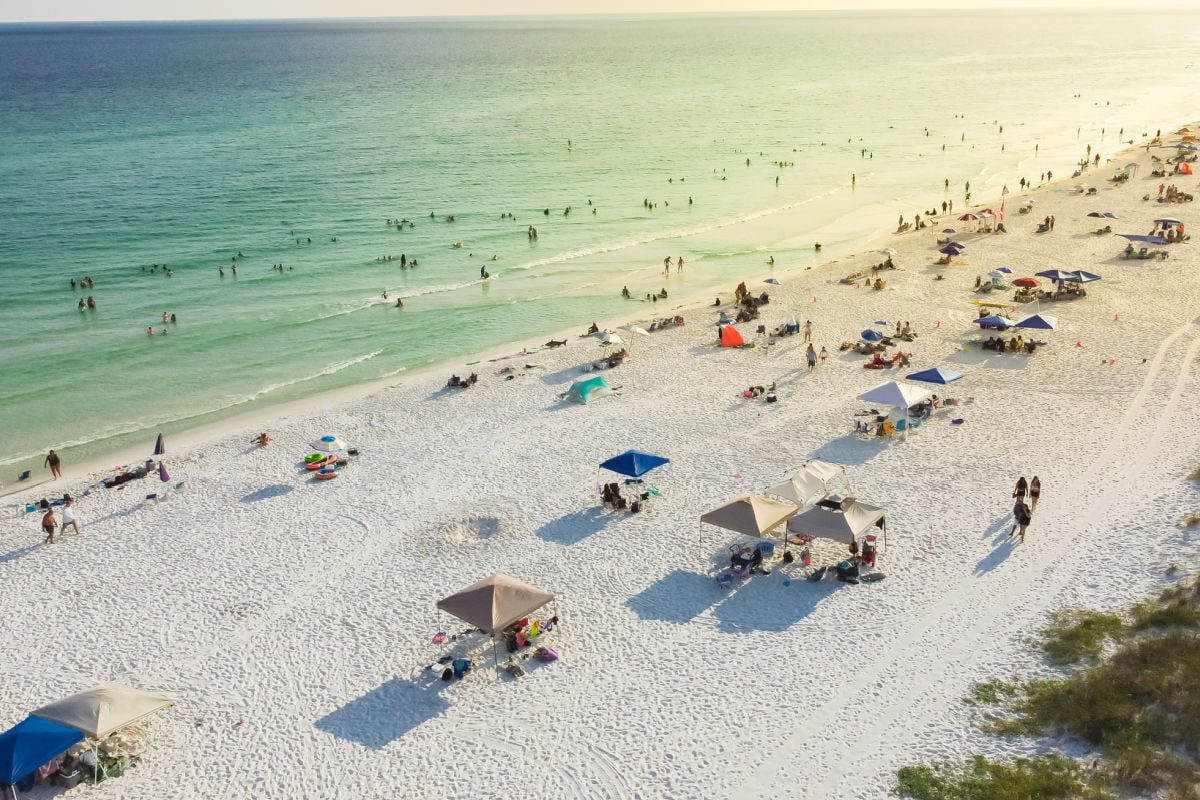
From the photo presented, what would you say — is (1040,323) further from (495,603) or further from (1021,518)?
(495,603)

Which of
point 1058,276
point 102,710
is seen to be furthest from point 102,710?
point 1058,276

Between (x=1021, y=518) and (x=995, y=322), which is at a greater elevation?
(x=995, y=322)

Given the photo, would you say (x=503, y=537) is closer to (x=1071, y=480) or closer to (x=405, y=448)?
(x=405, y=448)

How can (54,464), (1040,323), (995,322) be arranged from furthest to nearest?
(995,322) → (1040,323) → (54,464)

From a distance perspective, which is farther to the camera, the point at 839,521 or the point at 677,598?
the point at 839,521

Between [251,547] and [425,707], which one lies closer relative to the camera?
[425,707]

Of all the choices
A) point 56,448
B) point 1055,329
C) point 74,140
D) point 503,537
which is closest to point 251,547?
point 503,537
